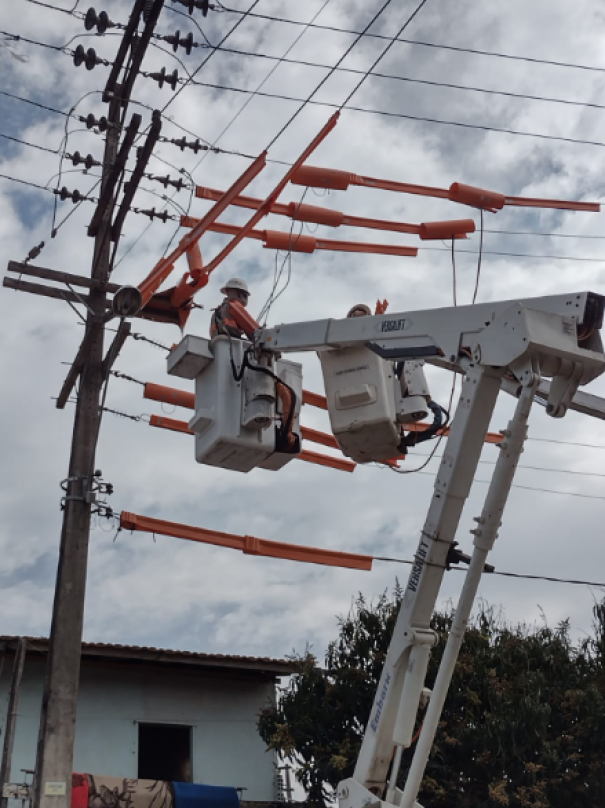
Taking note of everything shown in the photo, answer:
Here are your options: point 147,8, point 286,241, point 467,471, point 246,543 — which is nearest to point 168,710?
point 246,543

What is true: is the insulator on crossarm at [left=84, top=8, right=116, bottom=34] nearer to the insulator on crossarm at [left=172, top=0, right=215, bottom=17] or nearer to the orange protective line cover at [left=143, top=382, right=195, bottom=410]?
the insulator on crossarm at [left=172, top=0, right=215, bottom=17]

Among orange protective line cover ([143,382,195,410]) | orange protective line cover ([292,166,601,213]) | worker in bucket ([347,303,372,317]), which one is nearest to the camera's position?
worker in bucket ([347,303,372,317])

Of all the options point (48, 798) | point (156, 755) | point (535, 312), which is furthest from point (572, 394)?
point (156, 755)

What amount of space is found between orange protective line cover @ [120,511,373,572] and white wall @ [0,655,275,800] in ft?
14.8

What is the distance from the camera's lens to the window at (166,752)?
16.6m

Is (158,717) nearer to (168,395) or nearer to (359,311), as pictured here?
(168,395)

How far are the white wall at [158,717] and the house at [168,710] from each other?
0.05ft

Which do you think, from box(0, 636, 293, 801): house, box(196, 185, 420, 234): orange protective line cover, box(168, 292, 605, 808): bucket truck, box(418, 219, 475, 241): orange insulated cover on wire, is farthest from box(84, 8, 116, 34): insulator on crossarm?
box(0, 636, 293, 801): house

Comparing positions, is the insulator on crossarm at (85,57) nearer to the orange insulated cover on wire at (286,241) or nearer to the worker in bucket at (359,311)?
the orange insulated cover on wire at (286,241)

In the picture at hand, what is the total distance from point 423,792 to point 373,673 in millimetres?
1801

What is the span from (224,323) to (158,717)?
9.10m

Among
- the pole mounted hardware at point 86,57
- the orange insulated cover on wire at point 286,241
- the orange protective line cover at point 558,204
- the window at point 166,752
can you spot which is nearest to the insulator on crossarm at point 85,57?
the pole mounted hardware at point 86,57

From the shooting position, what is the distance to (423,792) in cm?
1364

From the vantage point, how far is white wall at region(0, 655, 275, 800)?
1463 centimetres
